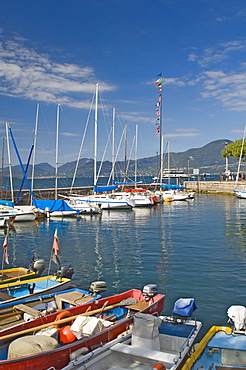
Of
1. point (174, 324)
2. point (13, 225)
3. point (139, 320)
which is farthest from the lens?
point (13, 225)

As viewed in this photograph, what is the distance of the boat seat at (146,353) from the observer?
836cm

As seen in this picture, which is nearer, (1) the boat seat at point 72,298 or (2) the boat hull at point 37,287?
(1) the boat seat at point 72,298

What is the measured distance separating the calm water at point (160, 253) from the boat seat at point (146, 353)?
12.4 feet

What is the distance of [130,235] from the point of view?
29.9 m

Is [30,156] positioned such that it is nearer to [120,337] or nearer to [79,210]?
[79,210]

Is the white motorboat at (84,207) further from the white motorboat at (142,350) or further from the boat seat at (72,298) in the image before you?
the white motorboat at (142,350)

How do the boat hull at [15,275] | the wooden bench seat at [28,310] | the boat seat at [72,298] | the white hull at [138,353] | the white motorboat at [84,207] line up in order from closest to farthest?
the white hull at [138,353], the wooden bench seat at [28,310], the boat seat at [72,298], the boat hull at [15,275], the white motorboat at [84,207]

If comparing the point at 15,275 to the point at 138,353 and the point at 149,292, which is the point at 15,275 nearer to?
the point at 149,292

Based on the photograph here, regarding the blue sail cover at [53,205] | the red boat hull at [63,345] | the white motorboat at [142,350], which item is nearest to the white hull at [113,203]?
the blue sail cover at [53,205]

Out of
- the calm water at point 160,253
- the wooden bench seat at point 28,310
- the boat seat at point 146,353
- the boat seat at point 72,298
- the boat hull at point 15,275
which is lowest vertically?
the calm water at point 160,253

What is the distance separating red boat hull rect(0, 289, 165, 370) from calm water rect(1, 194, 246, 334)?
8.30ft

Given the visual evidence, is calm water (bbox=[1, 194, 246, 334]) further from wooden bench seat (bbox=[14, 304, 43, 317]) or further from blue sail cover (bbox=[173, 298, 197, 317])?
wooden bench seat (bbox=[14, 304, 43, 317])

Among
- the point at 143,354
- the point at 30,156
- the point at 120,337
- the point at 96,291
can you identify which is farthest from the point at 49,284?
the point at 30,156

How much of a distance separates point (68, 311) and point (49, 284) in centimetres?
406
